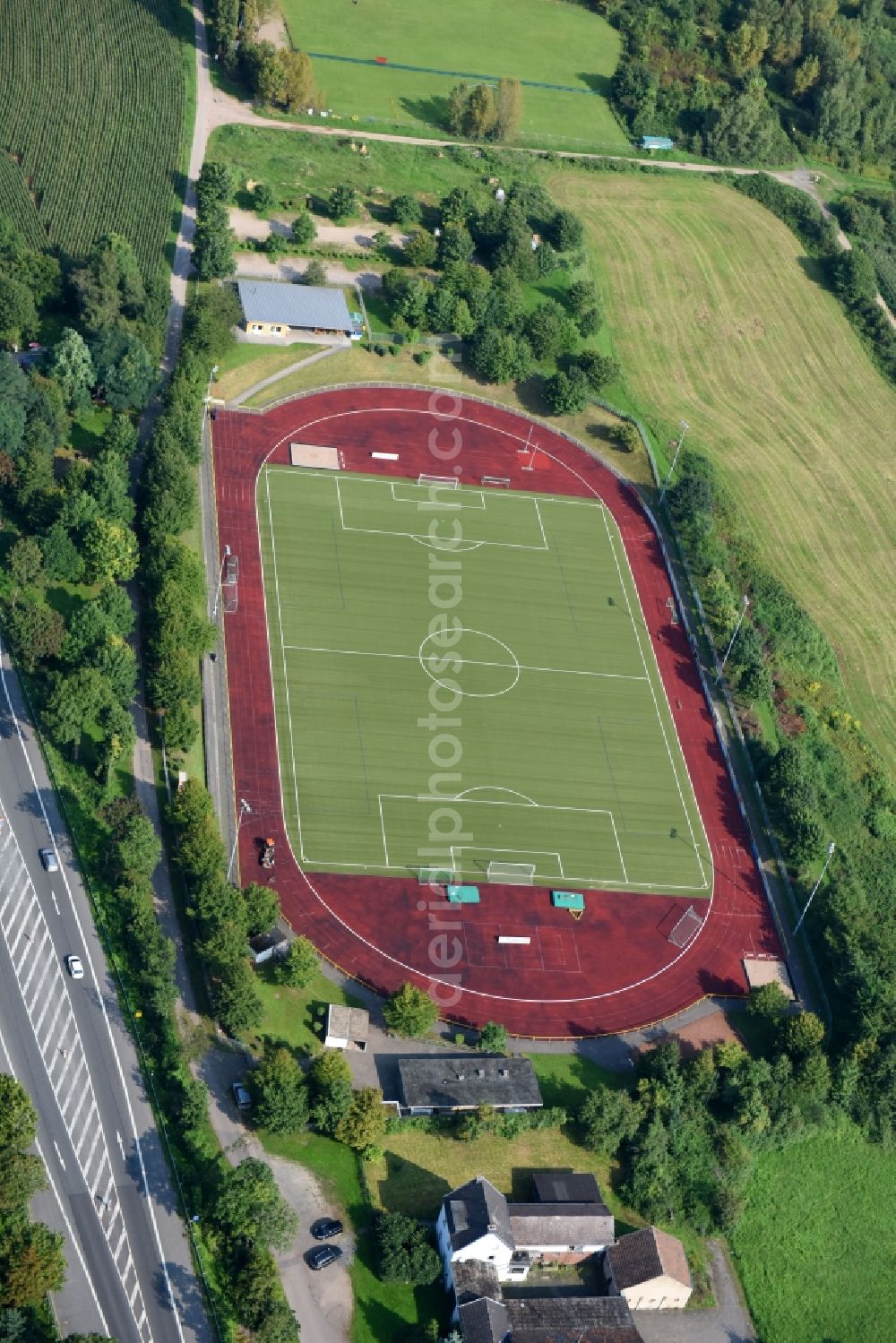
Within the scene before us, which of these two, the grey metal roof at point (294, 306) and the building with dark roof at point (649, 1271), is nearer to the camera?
the building with dark roof at point (649, 1271)

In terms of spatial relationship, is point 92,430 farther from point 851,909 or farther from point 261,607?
point 851,909

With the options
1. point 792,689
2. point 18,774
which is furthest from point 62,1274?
point 792,689

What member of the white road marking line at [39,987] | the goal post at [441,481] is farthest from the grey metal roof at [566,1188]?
the goal post at [441,481]

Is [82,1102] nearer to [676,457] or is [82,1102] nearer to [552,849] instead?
[552,849]

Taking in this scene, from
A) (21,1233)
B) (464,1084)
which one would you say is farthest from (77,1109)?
(464,1084)

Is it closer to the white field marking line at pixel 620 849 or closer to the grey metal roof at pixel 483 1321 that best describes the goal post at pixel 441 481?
the white field marking line at pixel 620 849

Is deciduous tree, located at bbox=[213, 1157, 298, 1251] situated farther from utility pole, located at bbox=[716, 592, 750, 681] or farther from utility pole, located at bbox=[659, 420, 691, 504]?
utility pole, located at bbox=[659, 420, 691, 504]
